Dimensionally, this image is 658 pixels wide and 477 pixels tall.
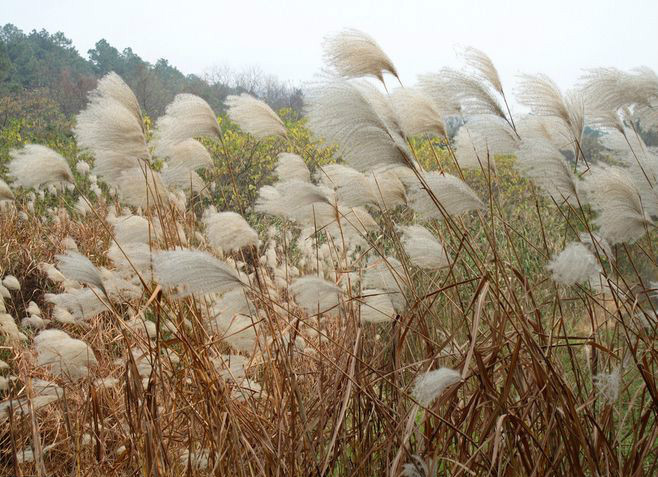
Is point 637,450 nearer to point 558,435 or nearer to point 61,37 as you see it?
point 558,435

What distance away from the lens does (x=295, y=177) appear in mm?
2949

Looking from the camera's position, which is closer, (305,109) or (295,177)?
(305,109)

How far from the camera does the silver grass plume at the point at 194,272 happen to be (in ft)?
5.96

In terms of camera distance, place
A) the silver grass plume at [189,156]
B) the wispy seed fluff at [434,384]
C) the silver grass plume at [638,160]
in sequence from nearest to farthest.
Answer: the wispy seed fluff at [434,384] → the silver grass plume at [638,160] → the silver grass plume at [189,156]

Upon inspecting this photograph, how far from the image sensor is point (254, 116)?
2799 mm

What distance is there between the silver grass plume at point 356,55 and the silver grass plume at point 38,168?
107 centimetres

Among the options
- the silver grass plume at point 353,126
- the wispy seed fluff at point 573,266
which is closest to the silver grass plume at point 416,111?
the silver grass plume at point 353,126

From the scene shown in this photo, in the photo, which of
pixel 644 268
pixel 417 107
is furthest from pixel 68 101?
pixel 417 107

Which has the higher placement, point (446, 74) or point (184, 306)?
point (446, 74)

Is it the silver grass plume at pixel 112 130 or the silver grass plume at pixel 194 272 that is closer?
the silver grass plume at pixel 194 272

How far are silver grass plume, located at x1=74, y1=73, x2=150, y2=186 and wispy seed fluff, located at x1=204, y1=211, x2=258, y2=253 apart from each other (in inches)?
13.7

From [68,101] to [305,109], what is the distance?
34.5 metres

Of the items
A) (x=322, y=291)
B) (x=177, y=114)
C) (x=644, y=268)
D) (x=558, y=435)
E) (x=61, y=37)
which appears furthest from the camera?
(x=61, y=37)

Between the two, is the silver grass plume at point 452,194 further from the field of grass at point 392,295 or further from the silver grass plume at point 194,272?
the silver grass plume at point 194,272
